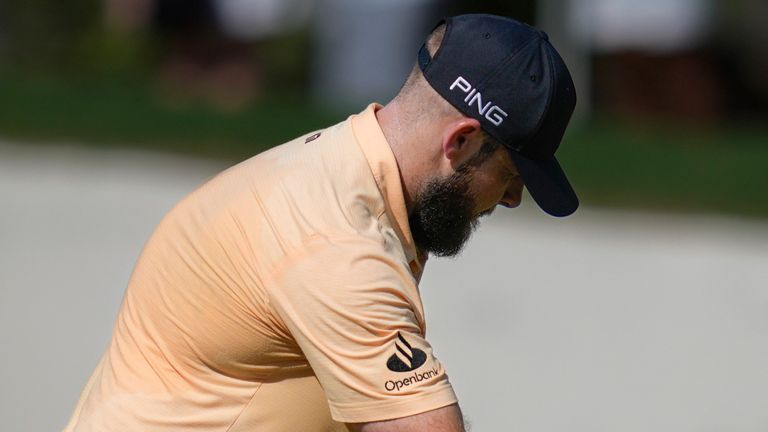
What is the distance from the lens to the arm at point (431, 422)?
223 cm

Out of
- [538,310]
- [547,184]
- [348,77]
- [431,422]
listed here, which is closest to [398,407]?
[431,422]

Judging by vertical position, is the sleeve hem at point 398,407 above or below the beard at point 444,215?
below

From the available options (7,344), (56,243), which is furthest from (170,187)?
(7,344)

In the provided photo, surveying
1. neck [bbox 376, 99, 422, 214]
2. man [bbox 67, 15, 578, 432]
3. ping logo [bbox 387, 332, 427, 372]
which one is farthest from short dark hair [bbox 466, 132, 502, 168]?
ping logo [bbox 387, 332, 427, 372]

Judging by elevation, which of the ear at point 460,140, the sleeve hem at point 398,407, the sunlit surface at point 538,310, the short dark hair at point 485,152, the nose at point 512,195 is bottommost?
the sunlit surface at point 538,310

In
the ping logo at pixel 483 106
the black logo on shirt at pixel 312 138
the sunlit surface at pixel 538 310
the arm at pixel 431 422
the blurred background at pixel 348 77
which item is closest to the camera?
the arm at pixel 431 422

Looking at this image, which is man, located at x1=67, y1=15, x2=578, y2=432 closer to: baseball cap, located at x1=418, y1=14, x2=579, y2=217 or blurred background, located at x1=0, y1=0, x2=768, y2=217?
baseball cap, located at x1=418, y1=14, x2=579, y2=217

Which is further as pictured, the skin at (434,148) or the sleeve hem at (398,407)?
the skin at (434,148)

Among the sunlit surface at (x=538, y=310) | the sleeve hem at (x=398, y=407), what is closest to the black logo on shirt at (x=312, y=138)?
the sleeve hem at (x=398, y=407)

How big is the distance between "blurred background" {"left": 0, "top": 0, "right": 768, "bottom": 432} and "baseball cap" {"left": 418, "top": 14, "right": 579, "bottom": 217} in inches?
128

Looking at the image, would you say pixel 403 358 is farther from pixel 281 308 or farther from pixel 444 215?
pixel 444 215

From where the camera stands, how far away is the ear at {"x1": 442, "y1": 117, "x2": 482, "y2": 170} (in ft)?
7.92

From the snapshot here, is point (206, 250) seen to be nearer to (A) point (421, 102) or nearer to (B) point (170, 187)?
(A) point (421, 102)

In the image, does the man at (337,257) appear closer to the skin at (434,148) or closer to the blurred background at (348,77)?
the skin at (434,148)
